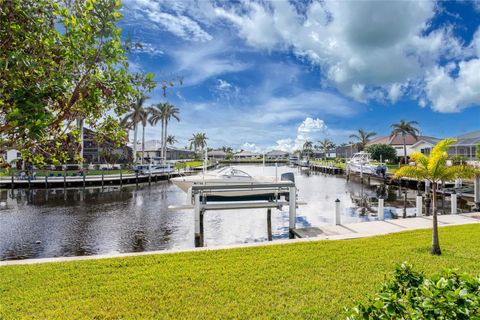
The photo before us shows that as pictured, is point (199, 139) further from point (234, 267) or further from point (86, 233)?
point (234, 267)

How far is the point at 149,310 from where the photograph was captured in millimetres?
5105

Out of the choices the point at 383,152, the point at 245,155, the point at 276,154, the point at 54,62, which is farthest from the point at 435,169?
the point at 245,155

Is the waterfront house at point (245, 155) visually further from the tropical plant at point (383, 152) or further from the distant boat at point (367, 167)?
the distant boat at point (367, 167)

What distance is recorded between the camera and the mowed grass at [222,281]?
5.08 metres

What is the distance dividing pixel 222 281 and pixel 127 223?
1253cm

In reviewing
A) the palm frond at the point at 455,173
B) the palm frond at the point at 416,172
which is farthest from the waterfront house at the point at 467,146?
the palm frond at the point at 416,172

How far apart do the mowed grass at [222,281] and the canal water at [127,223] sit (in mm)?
4922

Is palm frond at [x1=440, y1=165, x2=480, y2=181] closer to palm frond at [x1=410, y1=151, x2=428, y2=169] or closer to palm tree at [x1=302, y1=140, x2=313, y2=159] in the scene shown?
palm frond at [x1=410, y1=151, x2=428, y2=169]

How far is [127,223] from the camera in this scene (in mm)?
17016

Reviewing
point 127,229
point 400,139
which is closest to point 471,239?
point 127,229

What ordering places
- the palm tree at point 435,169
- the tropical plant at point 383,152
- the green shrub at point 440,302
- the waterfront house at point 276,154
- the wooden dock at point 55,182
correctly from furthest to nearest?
the waterfront house at point 276,154 → the tropical plant at point 383,152 → the wooden dock at point 55,182 → the palm tree at point 435,169 → the green shrub at point 440,302

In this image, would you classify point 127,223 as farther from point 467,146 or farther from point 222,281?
point 467,146

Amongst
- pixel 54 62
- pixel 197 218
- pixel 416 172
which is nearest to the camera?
pixel 54 62

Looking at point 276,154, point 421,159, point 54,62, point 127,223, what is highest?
point 276,154
